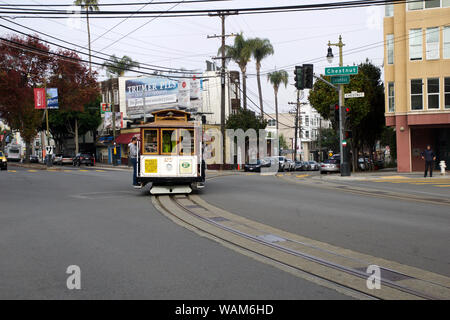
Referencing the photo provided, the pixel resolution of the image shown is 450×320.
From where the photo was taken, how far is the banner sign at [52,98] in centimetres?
4534

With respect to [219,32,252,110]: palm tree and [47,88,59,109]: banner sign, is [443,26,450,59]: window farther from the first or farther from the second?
[47,88,59,109]: banner sign

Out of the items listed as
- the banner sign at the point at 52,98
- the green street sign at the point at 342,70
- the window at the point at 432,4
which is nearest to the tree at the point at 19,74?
the banner sign at the point at 52,98

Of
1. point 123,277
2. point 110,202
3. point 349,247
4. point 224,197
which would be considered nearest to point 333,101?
point 224,197

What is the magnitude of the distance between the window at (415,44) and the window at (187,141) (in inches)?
809

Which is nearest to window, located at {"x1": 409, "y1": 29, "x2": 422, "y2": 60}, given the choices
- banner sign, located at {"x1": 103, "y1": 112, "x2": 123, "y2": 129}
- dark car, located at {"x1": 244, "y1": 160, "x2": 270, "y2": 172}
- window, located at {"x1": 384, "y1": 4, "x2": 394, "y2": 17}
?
window, located at {"x1": 384, "y1": 4, "x2": 394, "y2": 17}

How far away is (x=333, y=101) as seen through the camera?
35.9 m

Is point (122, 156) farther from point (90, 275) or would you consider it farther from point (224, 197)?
point (90, 275)

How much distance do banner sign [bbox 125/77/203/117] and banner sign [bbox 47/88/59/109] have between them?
31.4 ft

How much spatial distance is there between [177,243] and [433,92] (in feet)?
90.6

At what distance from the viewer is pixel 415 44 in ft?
101

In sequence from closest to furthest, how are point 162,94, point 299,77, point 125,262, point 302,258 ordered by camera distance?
1. point 125,262
2. point 302,258
3. point 299,77
4. point 162,94

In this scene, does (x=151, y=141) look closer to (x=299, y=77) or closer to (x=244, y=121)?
(x=299, y=77)

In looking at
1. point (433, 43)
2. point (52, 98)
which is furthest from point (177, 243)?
point (52, 98)

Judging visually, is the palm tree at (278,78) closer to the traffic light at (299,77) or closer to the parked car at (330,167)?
the parked car at (330,167)
